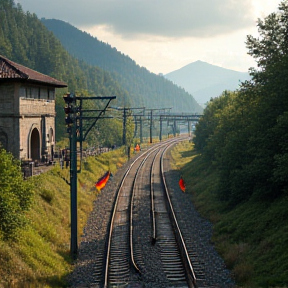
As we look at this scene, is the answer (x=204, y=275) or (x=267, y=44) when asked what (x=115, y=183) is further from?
(x=204, y=275)

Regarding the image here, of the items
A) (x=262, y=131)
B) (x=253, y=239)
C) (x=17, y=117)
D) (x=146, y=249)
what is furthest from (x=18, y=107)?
(x=253, y=239)

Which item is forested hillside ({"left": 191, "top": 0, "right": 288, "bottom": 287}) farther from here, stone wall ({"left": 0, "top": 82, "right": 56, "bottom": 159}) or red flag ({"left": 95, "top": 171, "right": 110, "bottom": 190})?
stone wall ({"left": 0, "top": 82, "right": 56, "bottom": 159})

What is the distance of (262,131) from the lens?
22.3 meters

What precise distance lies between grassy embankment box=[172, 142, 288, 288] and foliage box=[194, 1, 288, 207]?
3.25 feet

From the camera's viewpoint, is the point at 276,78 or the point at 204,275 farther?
the point at 276,78

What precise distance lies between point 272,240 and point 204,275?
3373mm

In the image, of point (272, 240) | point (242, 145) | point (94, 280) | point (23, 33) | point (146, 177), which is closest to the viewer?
point (94, 280)

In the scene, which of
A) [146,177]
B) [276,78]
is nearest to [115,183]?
[146,177]

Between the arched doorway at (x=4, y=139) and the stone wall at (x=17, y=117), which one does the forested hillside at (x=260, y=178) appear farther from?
the arched doorway at (x=4, y=139)

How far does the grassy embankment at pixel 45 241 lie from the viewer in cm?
1468

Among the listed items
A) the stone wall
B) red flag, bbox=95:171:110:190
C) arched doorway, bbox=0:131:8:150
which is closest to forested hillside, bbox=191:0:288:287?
red flag, bbox=95:171:110:190

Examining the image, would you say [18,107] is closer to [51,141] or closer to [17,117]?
[17,117]

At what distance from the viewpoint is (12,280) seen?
1411 cm

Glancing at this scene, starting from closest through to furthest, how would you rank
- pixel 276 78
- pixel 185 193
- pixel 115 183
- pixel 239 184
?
1. pixel 276 78
2. pixel 239 184
3. pixel 185 193
4. pixel 115 183
